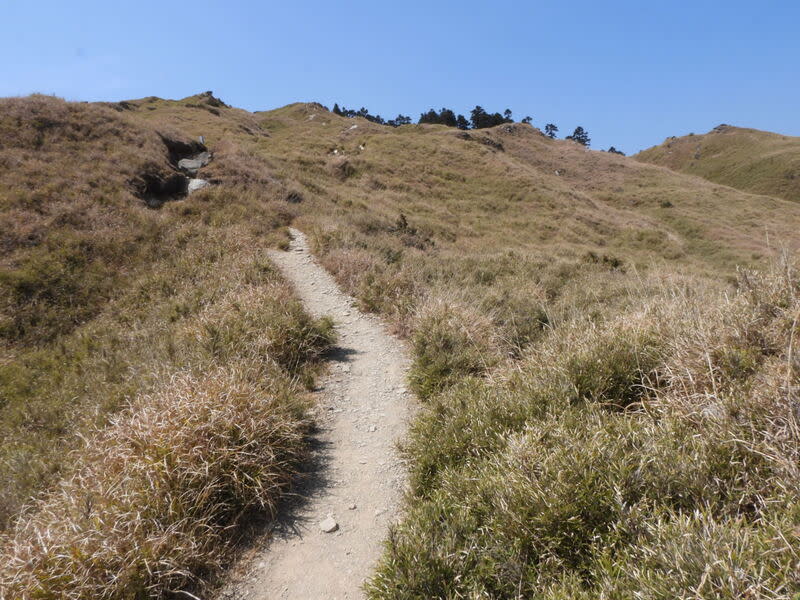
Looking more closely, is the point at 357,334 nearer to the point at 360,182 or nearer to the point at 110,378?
the point at 110,378

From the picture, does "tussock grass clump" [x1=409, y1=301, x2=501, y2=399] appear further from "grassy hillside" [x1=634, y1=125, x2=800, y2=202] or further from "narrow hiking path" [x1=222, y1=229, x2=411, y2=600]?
"grassy hillside" [x1=634, y1=125, x2=800, y2=202]

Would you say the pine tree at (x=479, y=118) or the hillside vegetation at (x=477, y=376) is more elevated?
the pine tree at (x=479, y=118)

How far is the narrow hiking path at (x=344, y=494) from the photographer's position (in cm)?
357

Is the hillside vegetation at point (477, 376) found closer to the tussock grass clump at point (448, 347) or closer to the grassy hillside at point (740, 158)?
the tussock grass clump at point (448, 347)

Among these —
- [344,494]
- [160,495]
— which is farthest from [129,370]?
[344,494]

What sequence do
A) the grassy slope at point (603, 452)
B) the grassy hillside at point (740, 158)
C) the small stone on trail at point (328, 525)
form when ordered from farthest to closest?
the grassy hillside at point (740, 158) < the small stone on trail at point (328, 525) < the grassy slope at point (603, 452)

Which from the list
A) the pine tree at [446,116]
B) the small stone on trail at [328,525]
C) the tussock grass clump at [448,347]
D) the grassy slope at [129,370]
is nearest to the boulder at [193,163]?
the grassy slope at [129,370]

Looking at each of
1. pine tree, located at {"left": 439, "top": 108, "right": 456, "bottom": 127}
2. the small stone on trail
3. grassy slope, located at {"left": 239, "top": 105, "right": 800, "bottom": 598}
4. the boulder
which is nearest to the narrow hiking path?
the small stone on trail

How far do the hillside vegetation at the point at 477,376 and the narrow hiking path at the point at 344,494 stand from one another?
0.44m

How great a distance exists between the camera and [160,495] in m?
3.78

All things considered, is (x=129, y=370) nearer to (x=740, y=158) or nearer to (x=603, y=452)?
(x=603, y=452)

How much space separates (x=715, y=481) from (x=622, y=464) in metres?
0.57

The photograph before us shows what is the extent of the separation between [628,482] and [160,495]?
160 inches

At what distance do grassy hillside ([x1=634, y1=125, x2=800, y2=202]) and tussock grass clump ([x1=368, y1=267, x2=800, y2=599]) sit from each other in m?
88.7
